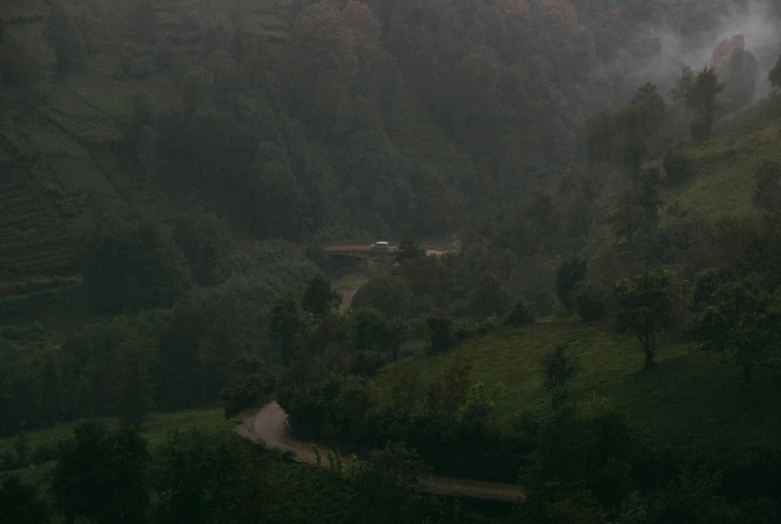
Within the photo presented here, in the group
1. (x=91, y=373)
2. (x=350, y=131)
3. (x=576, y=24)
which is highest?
(x=576, y=24)

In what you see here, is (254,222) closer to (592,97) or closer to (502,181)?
(502,181)

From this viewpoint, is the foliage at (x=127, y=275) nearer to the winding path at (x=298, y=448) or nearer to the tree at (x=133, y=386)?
the tree at (x=133, y=386)

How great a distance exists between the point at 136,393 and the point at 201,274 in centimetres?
1686

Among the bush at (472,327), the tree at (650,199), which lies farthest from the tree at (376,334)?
the tree at (650,199)

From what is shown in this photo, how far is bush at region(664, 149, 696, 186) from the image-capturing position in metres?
48.5

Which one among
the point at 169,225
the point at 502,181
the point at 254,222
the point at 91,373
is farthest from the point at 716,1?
the point at 91,373

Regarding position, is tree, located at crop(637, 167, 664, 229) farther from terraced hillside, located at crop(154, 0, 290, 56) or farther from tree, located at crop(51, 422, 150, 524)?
terraced hillside, located at crop(154, 0, 290, 56)

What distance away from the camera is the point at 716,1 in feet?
289

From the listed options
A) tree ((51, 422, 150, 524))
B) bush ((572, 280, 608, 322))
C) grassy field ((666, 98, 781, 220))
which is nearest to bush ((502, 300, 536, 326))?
bush ((572, 280, 608, 322))

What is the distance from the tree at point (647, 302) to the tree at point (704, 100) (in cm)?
2626

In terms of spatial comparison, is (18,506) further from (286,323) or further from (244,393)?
(286,323)

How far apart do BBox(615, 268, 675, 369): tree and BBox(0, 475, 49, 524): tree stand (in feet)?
55.5

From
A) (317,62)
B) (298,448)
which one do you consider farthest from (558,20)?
(298,448)

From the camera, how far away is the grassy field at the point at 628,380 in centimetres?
2480
